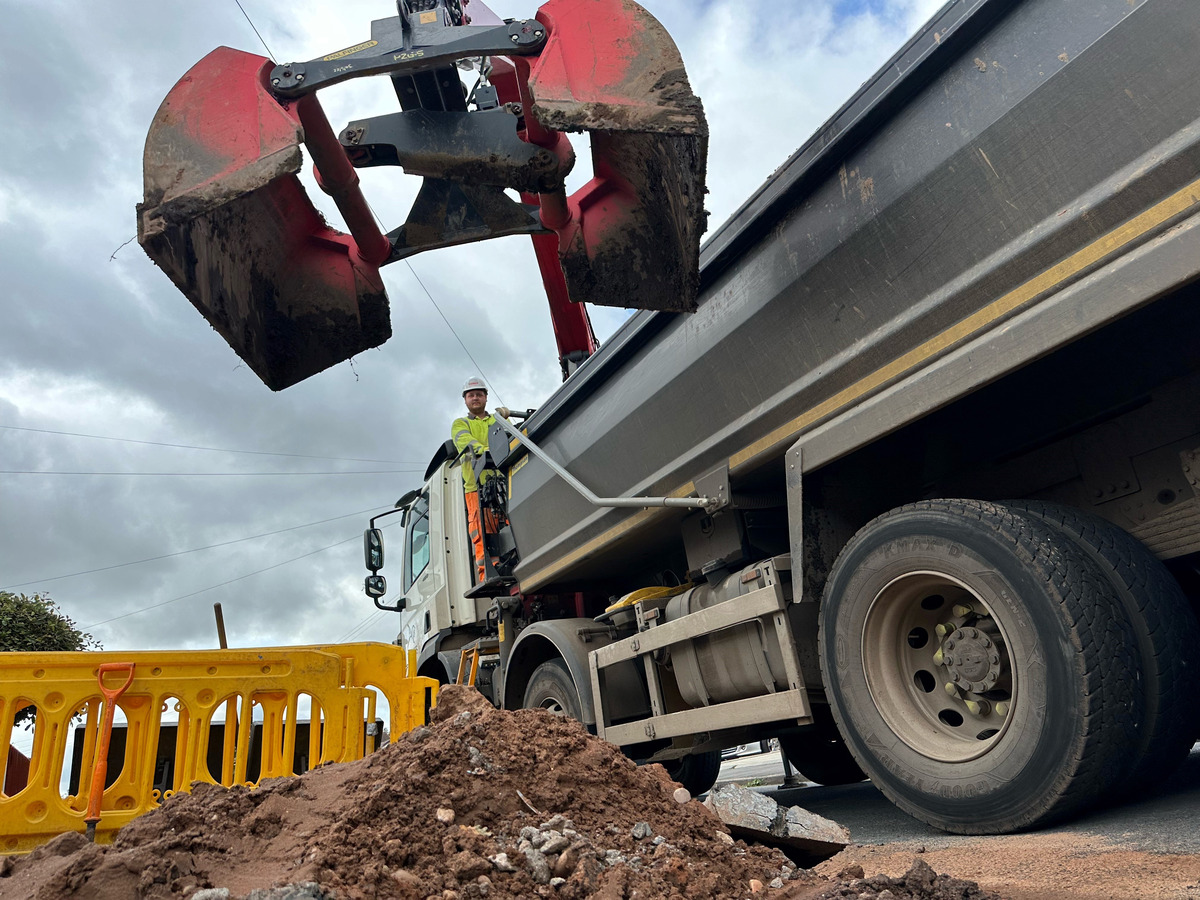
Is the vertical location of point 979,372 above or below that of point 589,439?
below

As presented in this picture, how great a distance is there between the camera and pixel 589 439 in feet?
16.2

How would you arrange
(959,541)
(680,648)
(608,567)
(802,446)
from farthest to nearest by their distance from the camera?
(608,567)
(680,648)
(802,446)
(959,541)

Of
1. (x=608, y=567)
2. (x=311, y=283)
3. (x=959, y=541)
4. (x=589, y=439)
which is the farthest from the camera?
(x=608, y=567)

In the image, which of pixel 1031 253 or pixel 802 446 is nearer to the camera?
pixel 1031 253

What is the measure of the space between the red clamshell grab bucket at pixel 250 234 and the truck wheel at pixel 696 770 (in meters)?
3.34

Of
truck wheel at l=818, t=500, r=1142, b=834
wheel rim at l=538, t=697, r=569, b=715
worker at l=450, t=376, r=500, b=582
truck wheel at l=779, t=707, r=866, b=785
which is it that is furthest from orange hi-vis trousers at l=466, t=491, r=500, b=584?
truck wheel at l=818, t=500, r=1142, b=834

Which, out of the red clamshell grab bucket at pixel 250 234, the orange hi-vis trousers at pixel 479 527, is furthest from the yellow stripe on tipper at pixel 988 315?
the orange hi-vis trousers at pixel 479 527

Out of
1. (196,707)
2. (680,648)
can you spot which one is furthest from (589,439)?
(196,707)

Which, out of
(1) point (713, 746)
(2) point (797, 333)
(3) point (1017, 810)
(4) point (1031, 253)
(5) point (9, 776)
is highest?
(2) point (797, 333)

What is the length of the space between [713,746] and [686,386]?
6.22 ft

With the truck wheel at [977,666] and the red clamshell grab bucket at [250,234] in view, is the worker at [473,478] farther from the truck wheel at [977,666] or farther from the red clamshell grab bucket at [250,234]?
the truck wheel at [977,666]

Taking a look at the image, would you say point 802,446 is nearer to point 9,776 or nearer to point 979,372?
point 979,372

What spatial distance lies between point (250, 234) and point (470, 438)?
3.34 m

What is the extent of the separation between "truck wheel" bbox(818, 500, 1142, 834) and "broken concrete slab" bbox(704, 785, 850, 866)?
32 centimetres
